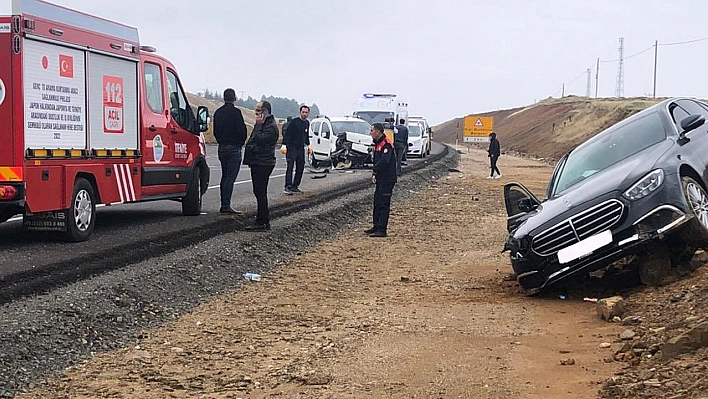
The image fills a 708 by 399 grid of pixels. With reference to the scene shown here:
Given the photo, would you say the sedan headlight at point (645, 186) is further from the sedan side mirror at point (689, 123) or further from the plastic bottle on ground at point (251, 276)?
the plastic bottle on ground at point (251, 276)

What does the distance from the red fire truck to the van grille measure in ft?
18.4

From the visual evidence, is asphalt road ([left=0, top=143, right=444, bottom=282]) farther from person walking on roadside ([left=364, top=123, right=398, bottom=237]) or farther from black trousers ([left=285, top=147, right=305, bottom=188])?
person walking on roadside ([left=364, top=123, right=398, bottom=237])

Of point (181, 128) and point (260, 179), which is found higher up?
point (181, 128)

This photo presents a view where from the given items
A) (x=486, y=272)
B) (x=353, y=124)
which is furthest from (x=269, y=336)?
(x=353, y=124)

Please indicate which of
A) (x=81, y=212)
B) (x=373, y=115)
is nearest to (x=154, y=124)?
(x=81, y=212)

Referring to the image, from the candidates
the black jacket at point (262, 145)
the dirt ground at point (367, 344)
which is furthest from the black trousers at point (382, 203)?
the dirt ground at point (367, 344)

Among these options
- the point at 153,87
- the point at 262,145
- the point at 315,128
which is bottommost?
the point at 262,145

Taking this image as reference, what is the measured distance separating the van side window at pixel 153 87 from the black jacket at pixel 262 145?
1.69 meters

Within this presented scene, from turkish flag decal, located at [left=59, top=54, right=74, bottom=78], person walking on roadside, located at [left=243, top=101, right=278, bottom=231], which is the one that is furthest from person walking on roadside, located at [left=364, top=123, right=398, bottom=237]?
turkish flag decal, located at [left=59, top=54, right=74, bottom=78]

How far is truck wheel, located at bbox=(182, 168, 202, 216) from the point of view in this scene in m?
14.5

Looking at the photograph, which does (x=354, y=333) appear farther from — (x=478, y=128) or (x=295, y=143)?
(x=478, y=128)

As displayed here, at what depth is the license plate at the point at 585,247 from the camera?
825cm

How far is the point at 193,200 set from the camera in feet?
47.6

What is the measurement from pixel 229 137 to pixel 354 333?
7.43 m
